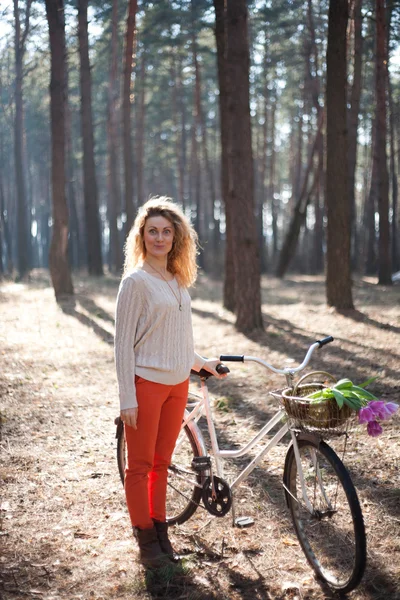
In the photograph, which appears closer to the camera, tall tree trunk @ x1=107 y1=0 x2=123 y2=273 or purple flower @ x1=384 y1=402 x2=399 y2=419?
purple flower @ x1=384 y1=402 x2=399 y2=419

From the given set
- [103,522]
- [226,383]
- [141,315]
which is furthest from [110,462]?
[226,383]

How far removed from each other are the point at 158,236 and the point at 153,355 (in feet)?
2.31

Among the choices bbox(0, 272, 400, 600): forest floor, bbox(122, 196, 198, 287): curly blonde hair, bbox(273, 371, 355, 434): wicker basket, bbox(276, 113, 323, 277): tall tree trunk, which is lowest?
bbox(0, 272, 400, 600): forest floor

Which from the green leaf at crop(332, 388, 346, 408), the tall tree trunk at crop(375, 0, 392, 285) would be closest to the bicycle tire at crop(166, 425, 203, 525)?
the green leaf at crop(332, 388, 346, 408)

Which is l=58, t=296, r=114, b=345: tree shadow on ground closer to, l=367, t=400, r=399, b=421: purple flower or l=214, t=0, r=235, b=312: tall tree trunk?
l=214, t=0, r=235, b=312: tall tree trunk

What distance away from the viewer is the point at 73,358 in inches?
404

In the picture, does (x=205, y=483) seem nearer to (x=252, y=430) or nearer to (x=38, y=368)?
(x=252, y=430)

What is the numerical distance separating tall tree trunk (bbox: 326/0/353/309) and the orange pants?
31.1ft

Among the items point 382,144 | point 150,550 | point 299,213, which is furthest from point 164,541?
point 299,213

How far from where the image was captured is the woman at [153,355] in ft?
11.9

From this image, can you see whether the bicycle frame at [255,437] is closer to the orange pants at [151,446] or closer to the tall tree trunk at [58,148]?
the orange pants at [151,446]

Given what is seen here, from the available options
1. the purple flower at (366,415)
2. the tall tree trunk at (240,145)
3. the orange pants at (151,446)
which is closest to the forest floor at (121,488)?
the orange pants at (151,446)

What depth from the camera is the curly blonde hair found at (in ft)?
12.6

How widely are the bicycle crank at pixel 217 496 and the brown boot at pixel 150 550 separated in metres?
0.46
